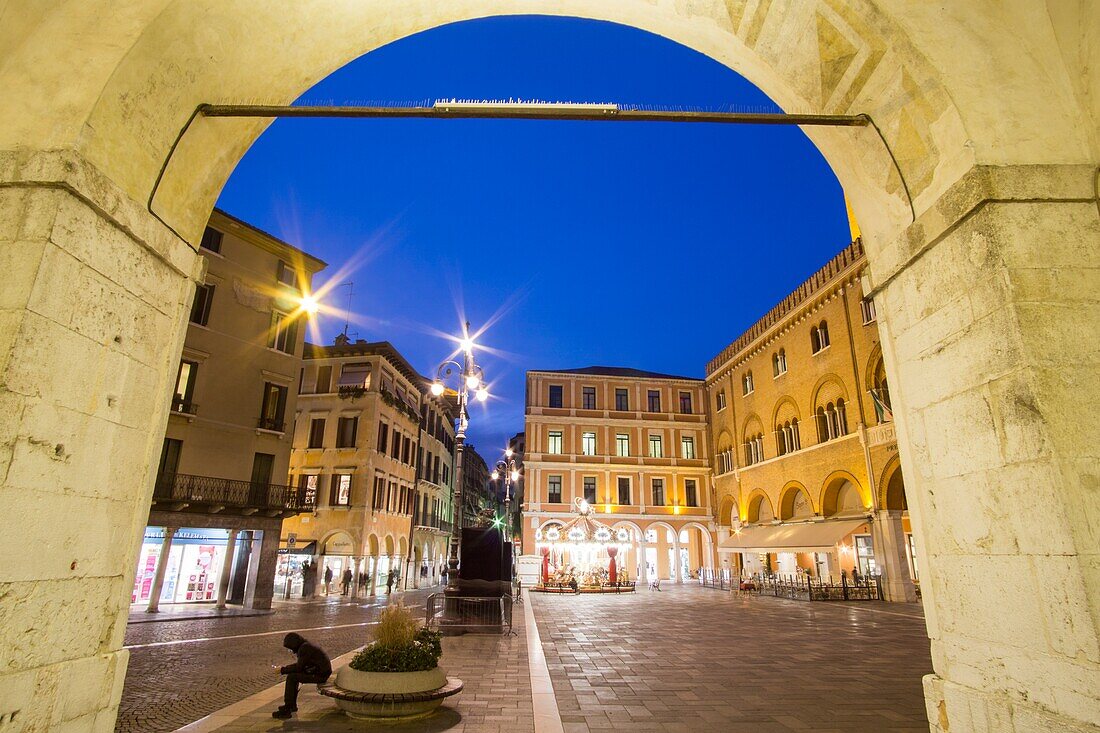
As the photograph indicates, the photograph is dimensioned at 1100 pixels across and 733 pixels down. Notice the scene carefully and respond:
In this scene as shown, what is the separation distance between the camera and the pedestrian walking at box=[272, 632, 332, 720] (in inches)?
229

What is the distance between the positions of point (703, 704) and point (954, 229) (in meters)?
5.65

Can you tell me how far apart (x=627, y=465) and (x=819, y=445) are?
51.8 ft

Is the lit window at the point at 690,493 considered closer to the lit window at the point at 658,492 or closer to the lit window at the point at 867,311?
the lit window at the point at 658,492

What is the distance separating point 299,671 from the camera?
596 cm

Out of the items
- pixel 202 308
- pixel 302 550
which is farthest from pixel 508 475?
pixel 202 308

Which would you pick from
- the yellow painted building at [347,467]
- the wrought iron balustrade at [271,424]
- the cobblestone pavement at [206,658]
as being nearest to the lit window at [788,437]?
the yellow painted building at [347,467]

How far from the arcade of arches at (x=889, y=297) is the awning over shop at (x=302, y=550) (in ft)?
83.4

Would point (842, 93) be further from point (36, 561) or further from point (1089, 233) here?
point (36, 561)

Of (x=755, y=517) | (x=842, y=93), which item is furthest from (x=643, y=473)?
(x=842, y=93)

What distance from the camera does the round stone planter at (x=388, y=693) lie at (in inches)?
225

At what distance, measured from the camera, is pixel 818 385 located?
26375 mm

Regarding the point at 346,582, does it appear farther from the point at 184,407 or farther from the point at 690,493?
the point at 690,493

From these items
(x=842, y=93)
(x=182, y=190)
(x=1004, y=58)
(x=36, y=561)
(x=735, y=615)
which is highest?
(x=842, y=93)

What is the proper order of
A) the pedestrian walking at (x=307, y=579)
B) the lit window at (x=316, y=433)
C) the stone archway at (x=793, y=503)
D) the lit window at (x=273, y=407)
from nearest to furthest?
the lit window at (x=273, y=407) < the pedestrian walking at (x=307, y=579) < the stone archway at (x=793, y=503) < the lit window at (x=316, y=433)
